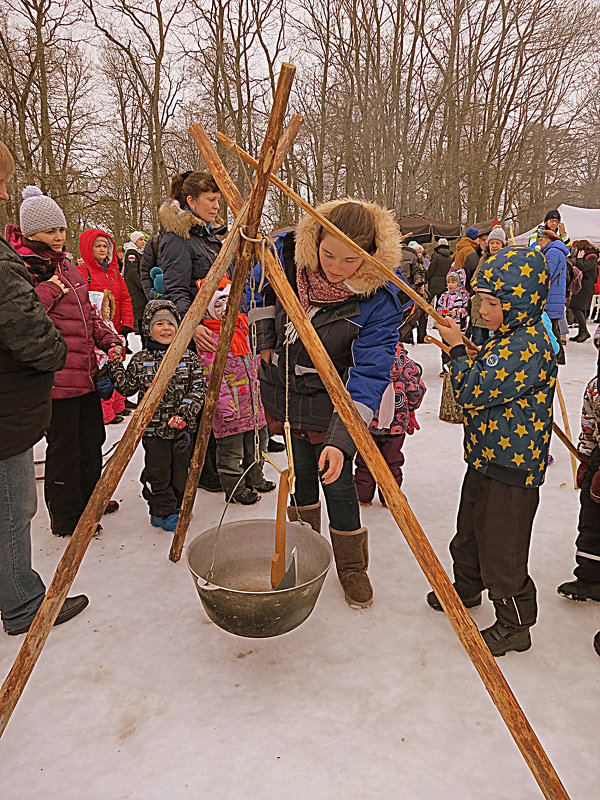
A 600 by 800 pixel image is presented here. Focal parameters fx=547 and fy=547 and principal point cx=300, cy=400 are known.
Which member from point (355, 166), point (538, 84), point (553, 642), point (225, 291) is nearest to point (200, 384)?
point (225, 291)

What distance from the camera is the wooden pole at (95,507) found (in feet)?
5.41

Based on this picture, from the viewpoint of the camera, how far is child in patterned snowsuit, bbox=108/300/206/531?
10.8ft

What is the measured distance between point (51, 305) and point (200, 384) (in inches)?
37.5

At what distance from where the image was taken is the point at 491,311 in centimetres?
222

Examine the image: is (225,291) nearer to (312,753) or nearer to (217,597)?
(217,597)

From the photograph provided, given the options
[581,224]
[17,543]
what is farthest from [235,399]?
[581,224]

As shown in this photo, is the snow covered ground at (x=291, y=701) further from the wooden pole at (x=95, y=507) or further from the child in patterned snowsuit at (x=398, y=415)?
the child in patterned snowsuit at (x=398, y=415)

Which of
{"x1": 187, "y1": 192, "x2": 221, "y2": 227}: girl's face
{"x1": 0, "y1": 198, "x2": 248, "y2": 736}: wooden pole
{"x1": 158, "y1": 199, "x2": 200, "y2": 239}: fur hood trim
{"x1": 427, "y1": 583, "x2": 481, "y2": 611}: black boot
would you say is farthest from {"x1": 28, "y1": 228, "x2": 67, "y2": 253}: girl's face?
{"x1": 427, "y1": 583, "x2": 481, "y2": 611}: black boot

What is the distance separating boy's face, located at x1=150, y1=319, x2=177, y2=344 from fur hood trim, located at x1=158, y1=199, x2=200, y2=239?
2.06ft

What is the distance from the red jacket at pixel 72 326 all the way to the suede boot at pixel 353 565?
1649 mm

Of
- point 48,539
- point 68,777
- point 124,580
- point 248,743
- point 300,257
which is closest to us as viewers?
point 68,777

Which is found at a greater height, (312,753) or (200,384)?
(200,384)

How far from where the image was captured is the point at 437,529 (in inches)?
135

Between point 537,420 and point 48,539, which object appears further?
point 48,539
